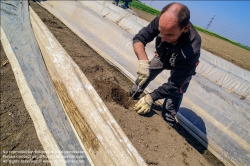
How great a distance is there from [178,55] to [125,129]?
1.11 metres

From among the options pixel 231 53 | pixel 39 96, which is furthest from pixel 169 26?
pixel 231 53

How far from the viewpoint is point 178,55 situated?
180 cm

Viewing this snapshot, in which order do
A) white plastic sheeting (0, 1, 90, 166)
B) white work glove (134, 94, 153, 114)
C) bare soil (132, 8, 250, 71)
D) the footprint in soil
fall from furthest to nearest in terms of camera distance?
bare soil (132, 8, 250, 71)
the footprint in soil
white work glove (134, 94, 153, 114)
white plastic sheeting (0, 1, 90, 166)

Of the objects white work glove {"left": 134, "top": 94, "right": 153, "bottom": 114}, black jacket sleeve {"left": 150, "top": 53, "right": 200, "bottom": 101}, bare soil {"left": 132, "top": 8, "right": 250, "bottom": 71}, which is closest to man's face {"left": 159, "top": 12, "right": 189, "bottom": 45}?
black jacket sleeve {"left": 150, "top": 53, "right": 200, "bottom": 101}

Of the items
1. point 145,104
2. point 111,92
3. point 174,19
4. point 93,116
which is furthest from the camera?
point 111,92

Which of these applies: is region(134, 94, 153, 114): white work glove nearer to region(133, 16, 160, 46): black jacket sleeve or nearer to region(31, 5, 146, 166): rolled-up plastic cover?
region(31, 5, 146, 166): rolled-up plastic cover

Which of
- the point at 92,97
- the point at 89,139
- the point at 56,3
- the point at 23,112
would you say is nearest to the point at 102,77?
the point at 92,97

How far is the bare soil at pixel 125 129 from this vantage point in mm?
1777

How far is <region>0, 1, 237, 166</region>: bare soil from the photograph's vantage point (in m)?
1.78

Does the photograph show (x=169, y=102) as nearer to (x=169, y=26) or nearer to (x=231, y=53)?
(x=169, y=26)

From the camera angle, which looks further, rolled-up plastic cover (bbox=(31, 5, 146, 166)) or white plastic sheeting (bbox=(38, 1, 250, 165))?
white plastic sheeting (bbox=(38, 1, 250, 165))

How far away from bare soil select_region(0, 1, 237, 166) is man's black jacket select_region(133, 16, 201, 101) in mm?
478

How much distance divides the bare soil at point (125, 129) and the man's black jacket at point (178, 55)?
478mm

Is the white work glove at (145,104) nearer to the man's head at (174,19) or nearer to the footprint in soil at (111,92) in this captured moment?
the footprint in soil at (111,92)
